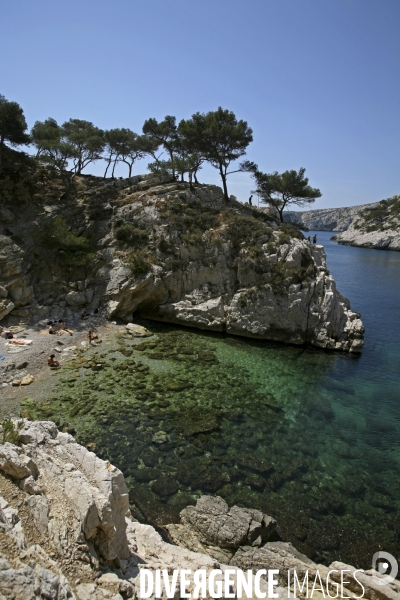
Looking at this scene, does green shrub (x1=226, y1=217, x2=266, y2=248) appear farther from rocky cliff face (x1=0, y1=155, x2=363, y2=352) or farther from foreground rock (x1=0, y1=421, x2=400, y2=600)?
foreground rock (x1=0, y1=421, x2=400, y2=600)

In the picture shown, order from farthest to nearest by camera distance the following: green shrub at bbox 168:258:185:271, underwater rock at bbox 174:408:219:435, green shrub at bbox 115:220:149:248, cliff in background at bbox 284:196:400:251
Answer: cliff in background at bbox 284:196:400:251 → green shrub at bbox 115:220:149:248 → green shrub at bbox 168:258:185:271 → underwater rock at bbox 174:408:219:435

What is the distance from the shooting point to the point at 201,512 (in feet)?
38.9

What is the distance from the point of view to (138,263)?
31.9 m

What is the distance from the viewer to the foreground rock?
237 inches

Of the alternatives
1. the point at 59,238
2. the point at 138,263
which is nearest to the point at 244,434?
the point at 138,263

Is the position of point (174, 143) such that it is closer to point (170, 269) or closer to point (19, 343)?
point (170, 269)

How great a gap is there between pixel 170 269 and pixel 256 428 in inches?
764

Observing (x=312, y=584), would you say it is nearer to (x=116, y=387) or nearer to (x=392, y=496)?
(x=392, y=496)

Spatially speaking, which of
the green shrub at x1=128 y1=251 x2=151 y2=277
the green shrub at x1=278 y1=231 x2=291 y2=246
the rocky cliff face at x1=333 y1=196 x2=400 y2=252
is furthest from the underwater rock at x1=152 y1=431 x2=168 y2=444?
the rocky cliff face at x1=333 y1=196 x2=400 y2=252

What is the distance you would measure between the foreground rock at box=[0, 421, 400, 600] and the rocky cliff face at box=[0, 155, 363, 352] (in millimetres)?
19300

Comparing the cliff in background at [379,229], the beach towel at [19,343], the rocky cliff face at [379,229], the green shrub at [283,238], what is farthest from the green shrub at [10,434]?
the rocky cliff face at [379,229]

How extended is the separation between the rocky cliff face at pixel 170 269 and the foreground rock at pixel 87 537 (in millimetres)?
19300

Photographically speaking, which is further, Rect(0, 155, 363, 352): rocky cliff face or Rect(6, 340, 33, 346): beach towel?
Rect(0, 155, 363, 352): rocky cliff face

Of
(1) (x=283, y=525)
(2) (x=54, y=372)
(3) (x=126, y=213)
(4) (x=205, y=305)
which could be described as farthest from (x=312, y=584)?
(3) (x=126, y=213)
